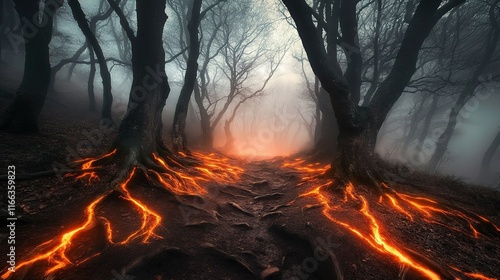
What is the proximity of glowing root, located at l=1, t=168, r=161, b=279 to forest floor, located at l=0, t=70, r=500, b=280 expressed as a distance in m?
0.07

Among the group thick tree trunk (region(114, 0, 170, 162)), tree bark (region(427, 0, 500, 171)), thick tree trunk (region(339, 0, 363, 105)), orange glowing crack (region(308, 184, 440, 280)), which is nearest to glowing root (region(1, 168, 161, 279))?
thick tree trunk (region(114, 0, 170, 162))

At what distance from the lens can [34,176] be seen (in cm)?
480

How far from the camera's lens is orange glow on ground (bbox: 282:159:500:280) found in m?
3.43

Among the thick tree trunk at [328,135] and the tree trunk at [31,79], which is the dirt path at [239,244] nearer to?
the tree trunk at [31,79]

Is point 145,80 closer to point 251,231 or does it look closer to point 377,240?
point 251,231

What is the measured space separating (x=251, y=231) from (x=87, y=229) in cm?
291

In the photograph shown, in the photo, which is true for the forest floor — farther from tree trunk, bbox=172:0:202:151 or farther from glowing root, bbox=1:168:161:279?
tree trunk, bbox=172:0:202:151

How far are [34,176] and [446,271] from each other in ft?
24.7

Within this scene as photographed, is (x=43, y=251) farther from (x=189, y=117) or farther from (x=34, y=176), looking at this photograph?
(x=189, y=117)

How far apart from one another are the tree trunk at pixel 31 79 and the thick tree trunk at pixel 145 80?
3.02 meters

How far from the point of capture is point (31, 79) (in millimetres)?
7277

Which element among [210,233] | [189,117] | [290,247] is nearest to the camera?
[290,247]

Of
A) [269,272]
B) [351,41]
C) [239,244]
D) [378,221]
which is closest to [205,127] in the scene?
[351,41]

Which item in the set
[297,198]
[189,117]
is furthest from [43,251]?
[189,117]
